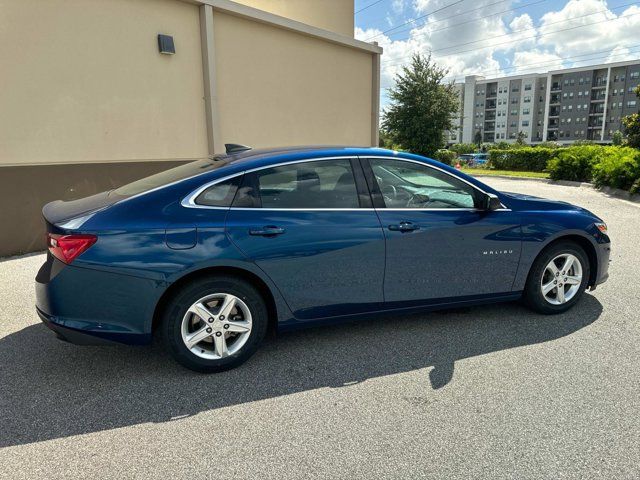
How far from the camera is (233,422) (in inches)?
109

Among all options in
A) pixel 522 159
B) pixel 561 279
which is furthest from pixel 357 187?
pixel 522 159

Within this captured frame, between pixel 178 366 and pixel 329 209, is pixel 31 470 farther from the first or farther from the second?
pixel 329 209

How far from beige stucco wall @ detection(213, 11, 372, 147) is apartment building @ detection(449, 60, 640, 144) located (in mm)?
63935

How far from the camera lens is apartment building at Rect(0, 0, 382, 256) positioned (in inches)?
262

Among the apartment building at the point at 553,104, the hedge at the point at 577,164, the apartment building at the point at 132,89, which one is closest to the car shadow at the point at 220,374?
the apartment building at the point at 132,89

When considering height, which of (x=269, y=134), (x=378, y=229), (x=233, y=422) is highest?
(x=269, y=134)

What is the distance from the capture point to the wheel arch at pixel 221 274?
3.15 metres

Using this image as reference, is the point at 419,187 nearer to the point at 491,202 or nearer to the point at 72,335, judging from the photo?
the point at 491,202

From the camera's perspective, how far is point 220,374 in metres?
3.30

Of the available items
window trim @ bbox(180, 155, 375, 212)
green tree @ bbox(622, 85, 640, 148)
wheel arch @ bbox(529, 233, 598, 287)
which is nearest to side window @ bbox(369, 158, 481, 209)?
window trim @ bbox(180, 155, 375, 212)

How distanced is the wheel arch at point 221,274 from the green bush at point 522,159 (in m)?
26.8

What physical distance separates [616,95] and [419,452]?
96.4 meters

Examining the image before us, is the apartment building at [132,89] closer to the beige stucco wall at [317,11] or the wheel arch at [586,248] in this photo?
the beige stucco wall at [317,11]

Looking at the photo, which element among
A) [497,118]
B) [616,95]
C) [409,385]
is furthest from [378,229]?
[497,118]
